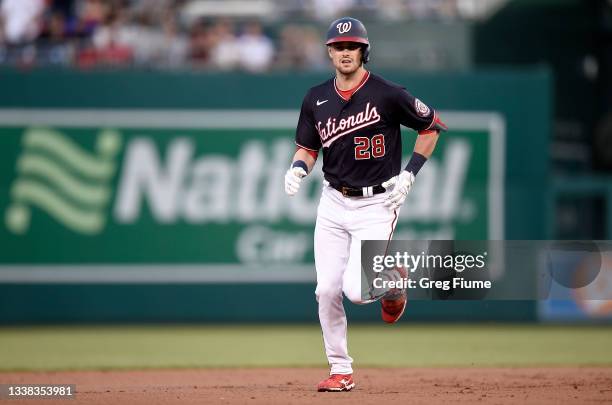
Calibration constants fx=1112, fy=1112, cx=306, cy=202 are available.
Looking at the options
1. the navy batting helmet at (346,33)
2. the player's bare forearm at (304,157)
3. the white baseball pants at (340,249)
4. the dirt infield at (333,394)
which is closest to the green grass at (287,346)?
the dirt infield at (333,394)

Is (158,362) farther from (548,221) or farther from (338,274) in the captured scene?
(548,221)

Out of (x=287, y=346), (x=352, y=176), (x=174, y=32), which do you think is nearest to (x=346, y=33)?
(x=352, y=176)

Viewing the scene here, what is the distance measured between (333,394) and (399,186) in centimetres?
149

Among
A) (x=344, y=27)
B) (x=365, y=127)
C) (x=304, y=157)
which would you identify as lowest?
(x=304, y=157)

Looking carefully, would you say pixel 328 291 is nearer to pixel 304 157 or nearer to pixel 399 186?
pixel 399 186

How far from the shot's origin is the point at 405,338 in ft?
43.2

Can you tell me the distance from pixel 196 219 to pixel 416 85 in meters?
3.39

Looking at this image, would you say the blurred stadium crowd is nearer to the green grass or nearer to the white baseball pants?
the green grass

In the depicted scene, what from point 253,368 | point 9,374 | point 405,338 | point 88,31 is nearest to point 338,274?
point 253,368

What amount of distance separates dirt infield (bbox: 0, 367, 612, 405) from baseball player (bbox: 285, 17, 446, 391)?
516 mm

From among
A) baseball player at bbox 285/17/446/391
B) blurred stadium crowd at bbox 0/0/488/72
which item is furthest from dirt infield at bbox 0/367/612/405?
blurred stadium crowd at bbox 0/0/488/72

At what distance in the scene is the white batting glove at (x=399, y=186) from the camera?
756cm

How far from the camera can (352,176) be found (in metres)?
7.70

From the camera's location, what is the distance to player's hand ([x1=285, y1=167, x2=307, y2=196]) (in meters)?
7.64
